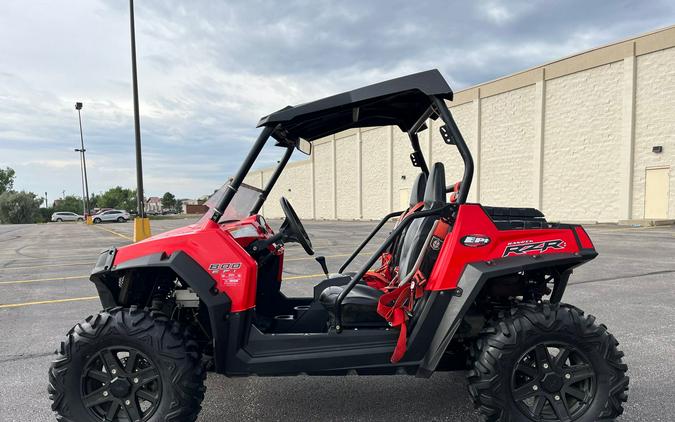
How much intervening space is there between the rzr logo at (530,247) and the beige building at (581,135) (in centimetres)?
1080

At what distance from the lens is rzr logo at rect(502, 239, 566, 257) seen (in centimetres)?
242

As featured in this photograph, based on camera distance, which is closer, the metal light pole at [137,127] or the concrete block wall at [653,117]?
the metal light pole at [137,127]

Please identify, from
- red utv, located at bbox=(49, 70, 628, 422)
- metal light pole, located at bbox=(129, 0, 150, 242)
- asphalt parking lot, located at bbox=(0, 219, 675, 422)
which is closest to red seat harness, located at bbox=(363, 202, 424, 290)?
red utv, located at bbox=(49, 70, 628, 422)

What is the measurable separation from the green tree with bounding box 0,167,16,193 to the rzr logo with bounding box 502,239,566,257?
9765 cm

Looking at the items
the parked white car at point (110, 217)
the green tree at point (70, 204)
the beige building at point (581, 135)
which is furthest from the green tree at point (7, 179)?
the beige building at point (581, 135)

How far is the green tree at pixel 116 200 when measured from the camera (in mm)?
108250

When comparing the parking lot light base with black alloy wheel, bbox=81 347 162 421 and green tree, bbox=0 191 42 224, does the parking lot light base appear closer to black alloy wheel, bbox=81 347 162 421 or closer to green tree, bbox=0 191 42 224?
black alloy wheel, bbox=81 347 162 421

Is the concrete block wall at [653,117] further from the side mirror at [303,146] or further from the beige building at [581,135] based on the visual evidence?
the side mirror at [303,146]

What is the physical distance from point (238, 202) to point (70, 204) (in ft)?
396

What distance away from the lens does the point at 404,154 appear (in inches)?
1229

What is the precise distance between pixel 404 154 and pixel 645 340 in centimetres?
2805

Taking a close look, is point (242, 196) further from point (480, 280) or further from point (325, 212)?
point (325, 212)

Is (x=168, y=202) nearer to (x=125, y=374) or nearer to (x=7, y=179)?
(x=7, y=179)

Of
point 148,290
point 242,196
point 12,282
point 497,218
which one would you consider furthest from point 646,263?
point 12,282
